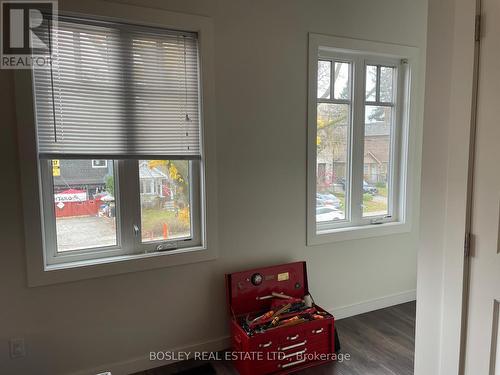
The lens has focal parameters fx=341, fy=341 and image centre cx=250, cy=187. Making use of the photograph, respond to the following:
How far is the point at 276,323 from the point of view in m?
2.23

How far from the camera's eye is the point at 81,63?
2.01 meters

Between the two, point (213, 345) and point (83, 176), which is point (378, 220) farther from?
point (83, 176)

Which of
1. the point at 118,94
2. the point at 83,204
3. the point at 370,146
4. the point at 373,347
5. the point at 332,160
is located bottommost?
the point at 373,347

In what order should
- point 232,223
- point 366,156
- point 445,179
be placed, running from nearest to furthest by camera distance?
point 445,179, point 232,223, point 366,156

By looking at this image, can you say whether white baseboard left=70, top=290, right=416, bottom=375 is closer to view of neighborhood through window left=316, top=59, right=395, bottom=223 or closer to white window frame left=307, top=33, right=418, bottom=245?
white window frame left=307, top=33, right=418, bottom=245

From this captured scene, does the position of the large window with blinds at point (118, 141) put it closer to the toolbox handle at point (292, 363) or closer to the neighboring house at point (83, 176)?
the neighboring house at point (83, 176)

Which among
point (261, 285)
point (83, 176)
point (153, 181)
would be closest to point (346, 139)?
point (261, 285)

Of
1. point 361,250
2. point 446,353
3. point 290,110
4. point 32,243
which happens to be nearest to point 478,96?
point 446,353

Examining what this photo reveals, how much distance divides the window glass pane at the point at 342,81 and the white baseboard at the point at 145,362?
216cm

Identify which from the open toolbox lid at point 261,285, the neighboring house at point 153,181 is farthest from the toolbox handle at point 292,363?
the neighboring house at point 153,181

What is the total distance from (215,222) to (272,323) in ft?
2.52

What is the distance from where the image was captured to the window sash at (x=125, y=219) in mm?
2041

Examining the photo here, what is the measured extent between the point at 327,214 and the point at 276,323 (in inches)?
43.6

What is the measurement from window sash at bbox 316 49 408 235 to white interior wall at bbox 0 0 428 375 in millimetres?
187
